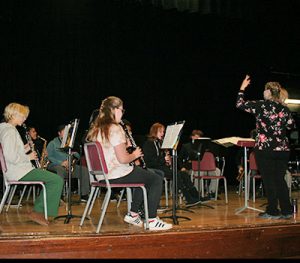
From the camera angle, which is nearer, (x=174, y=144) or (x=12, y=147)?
(x=12, y=147)

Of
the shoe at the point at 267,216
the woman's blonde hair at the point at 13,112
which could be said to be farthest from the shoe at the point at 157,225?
the woman's blonde hair at the point at 13,112

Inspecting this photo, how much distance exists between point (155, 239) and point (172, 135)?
A: 116 centimetres

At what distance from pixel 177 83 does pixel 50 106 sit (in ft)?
8.86

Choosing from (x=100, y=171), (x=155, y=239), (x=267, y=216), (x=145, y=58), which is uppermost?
(x=145, y=58)

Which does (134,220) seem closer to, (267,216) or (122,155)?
(122,155)

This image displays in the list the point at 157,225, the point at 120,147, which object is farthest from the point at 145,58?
the point at 157,225

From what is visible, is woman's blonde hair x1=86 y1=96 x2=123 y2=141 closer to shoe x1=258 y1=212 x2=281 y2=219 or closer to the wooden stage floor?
the wooden stage floor

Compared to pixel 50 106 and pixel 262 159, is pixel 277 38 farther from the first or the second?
pixel 262 159

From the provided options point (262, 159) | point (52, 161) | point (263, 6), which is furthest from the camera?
point (263, 6)

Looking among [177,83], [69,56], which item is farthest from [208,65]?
[69,56]

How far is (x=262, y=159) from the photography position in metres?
5.00

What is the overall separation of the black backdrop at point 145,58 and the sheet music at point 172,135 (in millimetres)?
3822

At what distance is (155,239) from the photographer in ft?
13.5

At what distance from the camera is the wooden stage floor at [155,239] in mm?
3849
